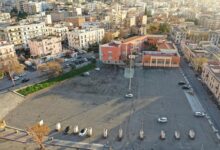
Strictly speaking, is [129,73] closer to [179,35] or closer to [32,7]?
[179,35]

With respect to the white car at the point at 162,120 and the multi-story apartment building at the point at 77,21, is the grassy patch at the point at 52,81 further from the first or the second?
the multi-story apartment building at the point at 77,21

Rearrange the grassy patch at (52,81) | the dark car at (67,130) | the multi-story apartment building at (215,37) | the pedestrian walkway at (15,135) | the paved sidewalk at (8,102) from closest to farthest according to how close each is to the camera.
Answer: the pedestrian walkway at (15,135)
the dark car at (67,130)
the paved sidewalk at (8,102)
the grassy patch at (52,81)
the multi-story apartment building at (215,37)

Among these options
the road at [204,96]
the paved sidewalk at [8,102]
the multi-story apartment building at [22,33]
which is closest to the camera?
the road at [204,96]

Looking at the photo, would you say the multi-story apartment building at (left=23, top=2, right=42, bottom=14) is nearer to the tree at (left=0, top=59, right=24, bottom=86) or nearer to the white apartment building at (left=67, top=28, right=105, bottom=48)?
the white apartment building at (left=67, top=28, right=105, bottom=48)

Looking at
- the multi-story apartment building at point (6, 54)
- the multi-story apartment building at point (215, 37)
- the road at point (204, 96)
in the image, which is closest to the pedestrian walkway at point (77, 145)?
the road at point (204, 96)

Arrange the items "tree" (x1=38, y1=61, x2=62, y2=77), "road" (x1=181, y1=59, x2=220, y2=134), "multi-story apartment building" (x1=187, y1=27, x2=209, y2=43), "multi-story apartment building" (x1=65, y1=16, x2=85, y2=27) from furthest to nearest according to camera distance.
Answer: "multi-story apartment building" (x1=65, y1=16, x2=85, y2=27) → "multi-story apartment building" (x1=187, y1=27, x2=209, y2=43) → "tree" (x1=38, y1=61, x2=62, y2=77) → "road" (x1=181, y1=59, x2=220, y2=134)

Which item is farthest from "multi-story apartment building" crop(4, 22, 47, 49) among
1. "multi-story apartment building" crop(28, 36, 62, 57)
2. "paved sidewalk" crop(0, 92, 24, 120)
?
"paved sidewalk" crop(0, 92, 24, 120)

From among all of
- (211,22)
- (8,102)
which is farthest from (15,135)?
(211,22)
